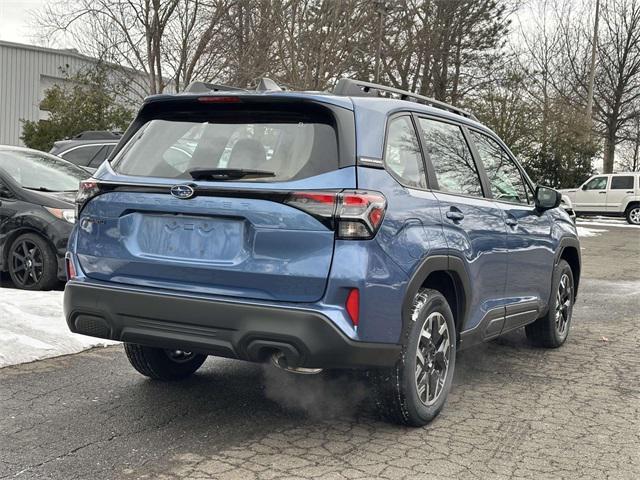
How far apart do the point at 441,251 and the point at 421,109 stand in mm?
933

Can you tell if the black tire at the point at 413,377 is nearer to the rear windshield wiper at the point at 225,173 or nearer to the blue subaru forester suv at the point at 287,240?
the blue subaru forester suv at the point at 287,240

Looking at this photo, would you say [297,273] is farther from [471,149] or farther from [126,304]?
[471,149]

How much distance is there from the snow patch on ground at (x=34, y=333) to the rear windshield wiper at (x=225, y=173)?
232 centimetres

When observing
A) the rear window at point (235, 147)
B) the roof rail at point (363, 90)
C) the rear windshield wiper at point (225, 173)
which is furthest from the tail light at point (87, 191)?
the roof rail at point (363, 90)

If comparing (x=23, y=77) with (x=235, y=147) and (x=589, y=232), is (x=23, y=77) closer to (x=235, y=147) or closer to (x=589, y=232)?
(x=589, y=232)

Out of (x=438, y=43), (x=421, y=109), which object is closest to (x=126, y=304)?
(x=421, y=109)

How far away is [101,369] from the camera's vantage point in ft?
16.9

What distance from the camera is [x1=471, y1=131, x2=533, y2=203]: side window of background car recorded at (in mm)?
5238

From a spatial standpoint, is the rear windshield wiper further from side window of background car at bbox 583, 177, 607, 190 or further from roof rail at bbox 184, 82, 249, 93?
side window of background car at bbox 583, 177, 607, 190

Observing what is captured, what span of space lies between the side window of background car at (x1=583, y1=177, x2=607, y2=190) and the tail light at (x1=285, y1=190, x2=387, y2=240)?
2736cm

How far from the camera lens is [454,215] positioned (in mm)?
4379

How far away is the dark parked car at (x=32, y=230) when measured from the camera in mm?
7789

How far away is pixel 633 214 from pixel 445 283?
84.8 ft

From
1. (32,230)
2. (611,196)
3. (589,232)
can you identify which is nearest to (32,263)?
(32,230)
